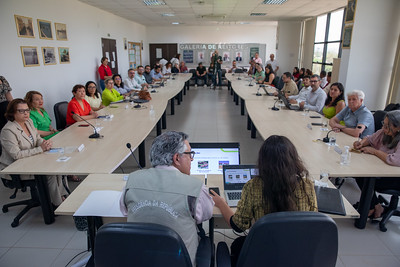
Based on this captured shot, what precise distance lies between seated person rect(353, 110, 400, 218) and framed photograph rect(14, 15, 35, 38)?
5.61m

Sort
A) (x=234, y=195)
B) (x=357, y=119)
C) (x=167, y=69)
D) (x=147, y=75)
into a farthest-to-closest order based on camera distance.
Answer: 1. (x=167, y=69)
2. (x=147, y=75)
3. (x=357, y=119)
4. (x=234, y=195)

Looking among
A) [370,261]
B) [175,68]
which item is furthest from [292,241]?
[175,68]

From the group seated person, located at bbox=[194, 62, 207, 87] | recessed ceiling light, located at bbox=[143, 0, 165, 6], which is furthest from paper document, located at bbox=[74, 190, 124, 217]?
seated person, located at bbox=[194, 62, 207, 87]

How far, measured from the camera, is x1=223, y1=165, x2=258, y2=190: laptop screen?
1980mm

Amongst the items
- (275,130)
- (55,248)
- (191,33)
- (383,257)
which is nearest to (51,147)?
(55,248)

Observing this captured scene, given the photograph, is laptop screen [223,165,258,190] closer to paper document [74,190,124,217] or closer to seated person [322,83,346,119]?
paper document [74,190,124,217]

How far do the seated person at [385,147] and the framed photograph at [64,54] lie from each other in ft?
20.3

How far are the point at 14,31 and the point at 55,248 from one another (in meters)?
4.21

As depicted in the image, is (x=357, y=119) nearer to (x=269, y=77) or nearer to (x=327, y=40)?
(x=269, y=77)

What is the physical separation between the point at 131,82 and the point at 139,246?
6666 millimetres

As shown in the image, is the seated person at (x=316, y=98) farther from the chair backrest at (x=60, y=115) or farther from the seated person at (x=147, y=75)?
the seated person at (x=147, y=75)

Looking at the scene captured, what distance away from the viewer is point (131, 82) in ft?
23.9

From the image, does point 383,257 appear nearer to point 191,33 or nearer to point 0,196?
point 0,196

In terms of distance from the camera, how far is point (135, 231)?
1.03m
